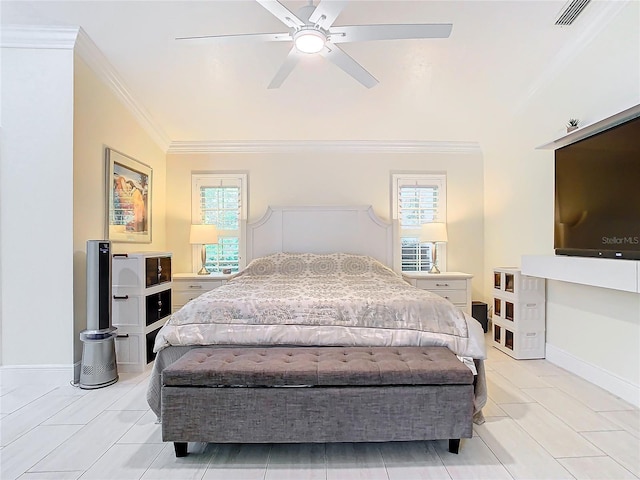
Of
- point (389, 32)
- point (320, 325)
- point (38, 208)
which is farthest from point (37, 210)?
point (389, 32)

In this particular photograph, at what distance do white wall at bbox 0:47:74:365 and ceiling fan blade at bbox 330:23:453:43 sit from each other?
7.63 ft

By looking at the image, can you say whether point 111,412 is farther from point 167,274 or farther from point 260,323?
point 167,274

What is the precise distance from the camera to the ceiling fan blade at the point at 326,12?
77.6 inches

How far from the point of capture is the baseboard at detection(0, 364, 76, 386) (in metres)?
3.01

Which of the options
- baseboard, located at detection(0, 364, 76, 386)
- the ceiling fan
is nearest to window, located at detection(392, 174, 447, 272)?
the ceiling fan

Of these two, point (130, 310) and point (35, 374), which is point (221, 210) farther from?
point (35, 374)

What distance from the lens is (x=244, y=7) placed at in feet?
9.50

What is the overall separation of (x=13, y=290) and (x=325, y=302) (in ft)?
8.44

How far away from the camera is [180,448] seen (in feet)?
6.58

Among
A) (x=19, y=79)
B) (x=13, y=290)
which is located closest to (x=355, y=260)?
(x=13, y=290)

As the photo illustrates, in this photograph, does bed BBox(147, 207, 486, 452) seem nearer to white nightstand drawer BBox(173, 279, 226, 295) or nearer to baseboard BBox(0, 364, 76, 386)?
baseboard BBox(0, 364, 76, 386)

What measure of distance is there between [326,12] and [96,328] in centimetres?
284

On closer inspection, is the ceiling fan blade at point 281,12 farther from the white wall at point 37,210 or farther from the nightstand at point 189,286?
the nightstand at point 189,286

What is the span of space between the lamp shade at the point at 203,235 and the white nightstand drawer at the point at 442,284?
266cm
